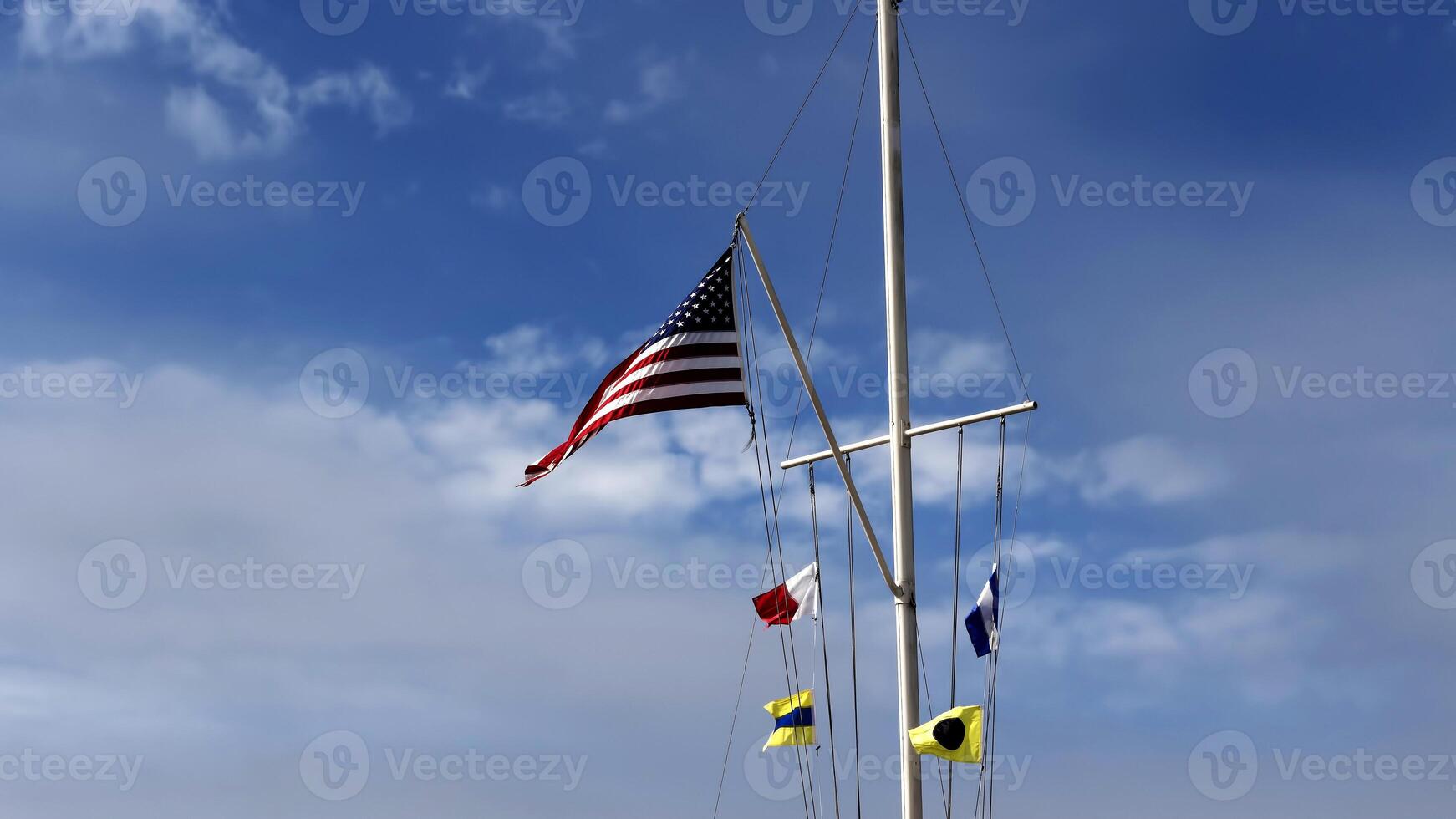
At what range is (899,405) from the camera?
19.9 m

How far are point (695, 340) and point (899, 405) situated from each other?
10.7 ft

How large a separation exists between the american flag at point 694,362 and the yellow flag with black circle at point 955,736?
16.9ft

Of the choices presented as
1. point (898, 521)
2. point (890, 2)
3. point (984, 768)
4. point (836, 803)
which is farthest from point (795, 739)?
point (890, 2)

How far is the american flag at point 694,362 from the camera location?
19.1 metres

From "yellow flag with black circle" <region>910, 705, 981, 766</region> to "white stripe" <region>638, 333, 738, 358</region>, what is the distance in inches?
238

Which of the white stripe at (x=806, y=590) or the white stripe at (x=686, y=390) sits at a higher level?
the white stripe at (x=686, y=390)

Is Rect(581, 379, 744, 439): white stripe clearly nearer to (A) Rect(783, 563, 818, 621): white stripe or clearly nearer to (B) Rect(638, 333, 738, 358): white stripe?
(B) Rect(638, 333, 738, 358): white stripe

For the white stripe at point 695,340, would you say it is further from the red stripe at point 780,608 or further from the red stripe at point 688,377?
the red stripe at point 780,608

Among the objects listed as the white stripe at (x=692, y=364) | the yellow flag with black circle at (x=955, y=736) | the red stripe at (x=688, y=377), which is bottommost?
the yellow flag with black circle at (x=955, y=736)

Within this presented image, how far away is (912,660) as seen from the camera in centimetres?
1880

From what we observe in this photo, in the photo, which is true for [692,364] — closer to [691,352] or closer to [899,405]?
[691,352]

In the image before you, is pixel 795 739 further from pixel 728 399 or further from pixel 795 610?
pixel 728 399

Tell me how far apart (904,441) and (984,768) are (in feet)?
17.2

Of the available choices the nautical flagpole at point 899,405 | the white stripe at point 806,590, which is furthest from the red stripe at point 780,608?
the nautical flagpole at point 899,405
